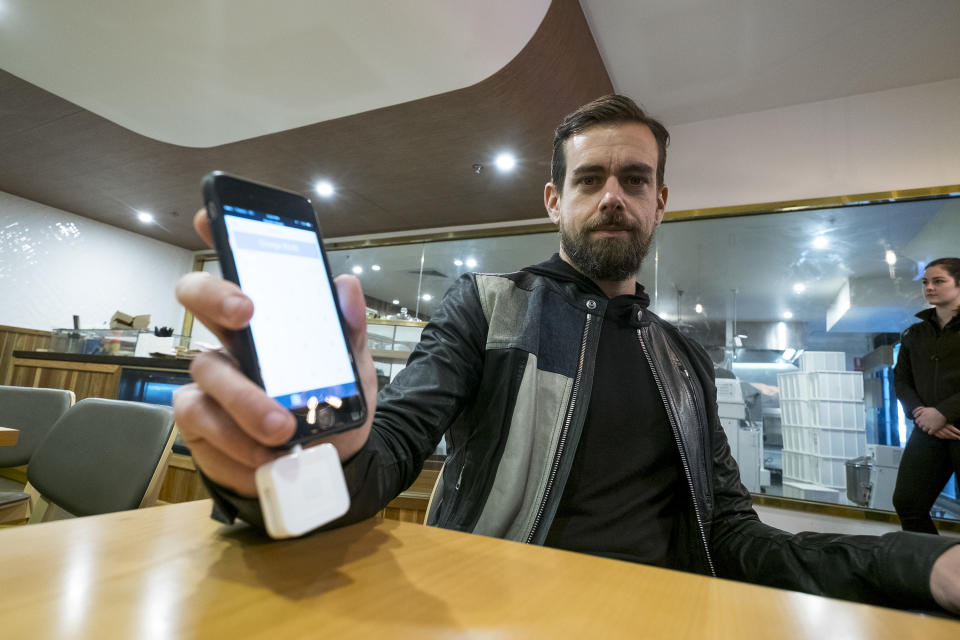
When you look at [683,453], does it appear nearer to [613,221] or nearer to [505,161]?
[613,221]

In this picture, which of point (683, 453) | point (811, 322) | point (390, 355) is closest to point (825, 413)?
point (811, 322)

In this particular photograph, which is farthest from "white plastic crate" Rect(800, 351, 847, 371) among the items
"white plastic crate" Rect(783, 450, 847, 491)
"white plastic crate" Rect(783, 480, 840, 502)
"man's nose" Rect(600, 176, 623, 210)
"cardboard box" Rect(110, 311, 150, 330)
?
"cardboard box" Rect(110, 311, 150, 330)

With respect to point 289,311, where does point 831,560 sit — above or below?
below

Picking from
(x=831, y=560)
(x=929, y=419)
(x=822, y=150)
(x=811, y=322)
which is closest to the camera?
(x=831, y=560)

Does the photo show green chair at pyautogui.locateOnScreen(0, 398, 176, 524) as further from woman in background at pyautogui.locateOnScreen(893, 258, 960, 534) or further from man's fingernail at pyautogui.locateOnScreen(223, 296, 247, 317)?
woman in background at pyautogui.locateOnScreen(893, 258, 960, 534)

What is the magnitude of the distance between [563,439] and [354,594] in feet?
1.80

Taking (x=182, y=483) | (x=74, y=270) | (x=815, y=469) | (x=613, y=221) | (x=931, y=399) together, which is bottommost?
(x=182, y=483)

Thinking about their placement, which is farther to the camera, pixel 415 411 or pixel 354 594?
pixel 415 411

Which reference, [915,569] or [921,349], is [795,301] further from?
[915,569]

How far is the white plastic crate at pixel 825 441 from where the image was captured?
261cm

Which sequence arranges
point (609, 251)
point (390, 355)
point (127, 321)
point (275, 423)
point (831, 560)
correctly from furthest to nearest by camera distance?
point (127, 321) → point (390, 355) → point (609, 251) → point (831, 560) → point (275, 423)

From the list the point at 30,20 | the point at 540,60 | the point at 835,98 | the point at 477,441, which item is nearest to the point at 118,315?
the point at 30,20

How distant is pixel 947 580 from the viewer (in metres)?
0.44

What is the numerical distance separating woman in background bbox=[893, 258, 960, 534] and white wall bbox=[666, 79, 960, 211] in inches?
25.9
